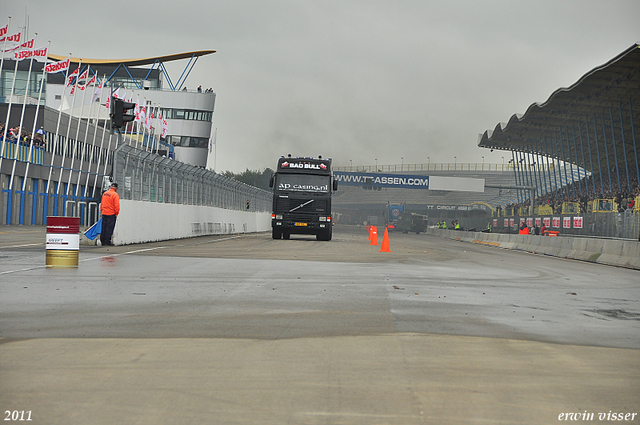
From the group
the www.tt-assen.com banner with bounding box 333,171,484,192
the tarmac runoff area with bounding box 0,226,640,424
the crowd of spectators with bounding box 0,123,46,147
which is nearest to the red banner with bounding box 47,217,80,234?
the tarmac runoff area with bounding box 0,226,640,424

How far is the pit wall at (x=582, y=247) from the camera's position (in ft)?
73.1

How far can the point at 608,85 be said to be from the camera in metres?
50.3

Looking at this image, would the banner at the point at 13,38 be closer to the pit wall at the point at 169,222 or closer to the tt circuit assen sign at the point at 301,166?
the pit wall at the point at 169,222

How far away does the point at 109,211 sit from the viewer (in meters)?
19.8

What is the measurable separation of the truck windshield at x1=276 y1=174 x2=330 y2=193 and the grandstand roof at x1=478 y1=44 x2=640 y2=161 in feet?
71.6

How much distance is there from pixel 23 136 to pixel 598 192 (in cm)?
4119

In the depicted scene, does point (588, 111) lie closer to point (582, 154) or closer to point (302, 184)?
point (582, 154)

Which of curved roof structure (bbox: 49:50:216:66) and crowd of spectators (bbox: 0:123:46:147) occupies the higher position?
curved roof structure (bbox: 49:50:216:66)

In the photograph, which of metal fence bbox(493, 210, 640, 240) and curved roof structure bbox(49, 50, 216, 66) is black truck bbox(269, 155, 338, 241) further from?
curved roof structure bbox(49, 50, 216, 66)

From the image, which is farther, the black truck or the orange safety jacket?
the black truck

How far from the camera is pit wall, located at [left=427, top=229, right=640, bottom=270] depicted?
22281 mm

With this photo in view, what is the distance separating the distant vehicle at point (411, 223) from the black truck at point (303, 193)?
50906 mm

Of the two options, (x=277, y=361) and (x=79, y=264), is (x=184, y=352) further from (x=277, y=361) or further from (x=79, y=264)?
(x=79, y=264)

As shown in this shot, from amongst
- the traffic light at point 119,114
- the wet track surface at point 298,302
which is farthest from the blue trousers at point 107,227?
the wet track surface at point 298,302
